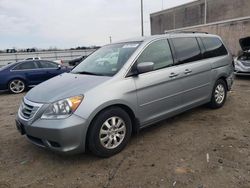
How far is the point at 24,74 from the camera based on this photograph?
10500mm

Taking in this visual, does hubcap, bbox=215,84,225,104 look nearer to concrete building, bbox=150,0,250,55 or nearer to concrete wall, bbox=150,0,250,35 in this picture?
concrete building, bbox=150,0,250,55

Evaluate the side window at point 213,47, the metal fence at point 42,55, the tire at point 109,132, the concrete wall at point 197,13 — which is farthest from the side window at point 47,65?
the concrete wall at point 197,13

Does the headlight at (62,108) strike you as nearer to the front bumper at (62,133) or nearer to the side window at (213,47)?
the front bumper at (62,133)

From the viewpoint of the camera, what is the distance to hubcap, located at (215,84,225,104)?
18.5ft

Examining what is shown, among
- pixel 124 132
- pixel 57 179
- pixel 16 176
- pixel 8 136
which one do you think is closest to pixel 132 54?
pixel 124 132

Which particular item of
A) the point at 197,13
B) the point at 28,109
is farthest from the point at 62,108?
the point at 197,13

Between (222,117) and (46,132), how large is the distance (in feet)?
11.5

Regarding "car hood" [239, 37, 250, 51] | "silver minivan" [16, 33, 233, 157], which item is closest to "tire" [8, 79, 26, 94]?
"silver minivan" [16, 33, 233, 157]

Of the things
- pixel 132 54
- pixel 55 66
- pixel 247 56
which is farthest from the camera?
pixel 55 66

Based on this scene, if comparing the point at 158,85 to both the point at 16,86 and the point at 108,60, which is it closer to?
the point at 108,60

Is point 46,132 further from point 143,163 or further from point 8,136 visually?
point 8,136

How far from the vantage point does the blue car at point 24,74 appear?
400 inches

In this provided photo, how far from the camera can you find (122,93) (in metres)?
3.74

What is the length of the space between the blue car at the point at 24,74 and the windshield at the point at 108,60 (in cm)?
636
